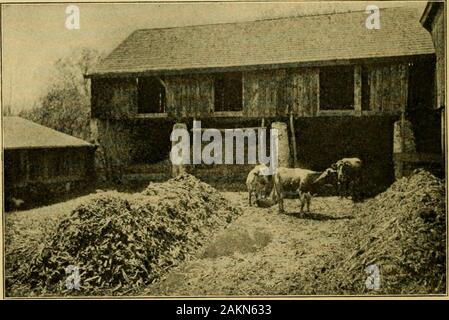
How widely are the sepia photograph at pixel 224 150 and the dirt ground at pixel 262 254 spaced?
0.06 ft

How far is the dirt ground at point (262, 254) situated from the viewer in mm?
5125

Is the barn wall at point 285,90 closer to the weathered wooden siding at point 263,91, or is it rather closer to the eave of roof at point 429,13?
the weathered wooden siding at point 263,91

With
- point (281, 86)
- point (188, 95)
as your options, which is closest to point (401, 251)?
point (281, 86)

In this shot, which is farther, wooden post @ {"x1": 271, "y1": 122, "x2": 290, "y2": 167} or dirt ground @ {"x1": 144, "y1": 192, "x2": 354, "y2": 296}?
wooden post @ {"x1": 271, "y1": 122, "x2": 290, "y2": 167}

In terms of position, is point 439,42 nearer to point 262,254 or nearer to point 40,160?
point 262,254

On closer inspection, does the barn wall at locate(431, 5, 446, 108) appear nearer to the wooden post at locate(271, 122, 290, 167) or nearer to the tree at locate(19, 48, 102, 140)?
the wooden post at locate(271, 122, 290, 167)

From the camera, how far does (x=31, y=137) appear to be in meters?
5.85

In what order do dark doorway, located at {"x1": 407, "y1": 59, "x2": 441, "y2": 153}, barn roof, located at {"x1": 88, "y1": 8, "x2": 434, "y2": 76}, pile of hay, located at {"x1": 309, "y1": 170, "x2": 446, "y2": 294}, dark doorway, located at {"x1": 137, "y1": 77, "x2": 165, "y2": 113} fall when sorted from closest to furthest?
pile of hay, located at {"x1": 309, "y1": 170, "x2": 446, "y2": 294} → dark doorway, located at {"x1": 407, "y1": 59, "x2": 441, "y2": 153} → barn roof, located at {"x1": 88, "y1": 8, "x2": 434, "y2": 76} → dark doorway, located at {"x1": 137, "y1": 77, "x2": 165, "y2": 113}

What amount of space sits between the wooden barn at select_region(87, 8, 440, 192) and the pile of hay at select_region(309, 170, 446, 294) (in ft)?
1.59

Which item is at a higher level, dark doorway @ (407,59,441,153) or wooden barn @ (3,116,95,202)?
dark doorway @ (407,59,441,153)

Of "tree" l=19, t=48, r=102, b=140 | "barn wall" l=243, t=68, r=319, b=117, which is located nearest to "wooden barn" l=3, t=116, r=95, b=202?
"tree" l=19, t=48, r=102, b=140

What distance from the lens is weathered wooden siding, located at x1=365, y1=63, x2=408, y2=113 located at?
19.1ft
